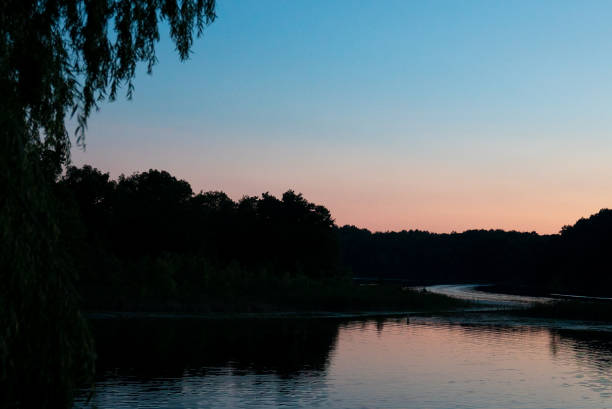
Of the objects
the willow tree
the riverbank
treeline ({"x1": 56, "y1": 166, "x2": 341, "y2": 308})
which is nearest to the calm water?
the riverbank

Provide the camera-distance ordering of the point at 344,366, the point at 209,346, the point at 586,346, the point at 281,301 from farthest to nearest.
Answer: the point at 281,301 < the point at 586,346 < the point at 209,346 < the point at 344,366

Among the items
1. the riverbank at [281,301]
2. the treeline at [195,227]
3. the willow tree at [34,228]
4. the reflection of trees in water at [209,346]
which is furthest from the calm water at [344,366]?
the treeline at [195,227]

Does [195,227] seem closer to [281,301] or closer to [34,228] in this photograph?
[281,301]

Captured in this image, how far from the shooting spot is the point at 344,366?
1676 inches

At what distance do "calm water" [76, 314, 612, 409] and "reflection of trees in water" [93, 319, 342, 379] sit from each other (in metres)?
0.07

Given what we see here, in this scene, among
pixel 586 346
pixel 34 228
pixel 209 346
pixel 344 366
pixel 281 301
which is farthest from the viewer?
pixel 281 301

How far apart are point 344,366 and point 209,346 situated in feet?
34.7

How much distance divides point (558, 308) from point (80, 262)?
51302 millimetres

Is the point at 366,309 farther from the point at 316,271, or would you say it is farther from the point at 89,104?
the point at 89,104

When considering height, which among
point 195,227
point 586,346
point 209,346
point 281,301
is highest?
point 195,227

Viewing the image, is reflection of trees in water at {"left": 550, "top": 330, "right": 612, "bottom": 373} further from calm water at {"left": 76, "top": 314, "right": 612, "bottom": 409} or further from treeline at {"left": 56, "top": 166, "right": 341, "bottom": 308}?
treeline at {"left": 56, "top": 166, "right": 341, "bottom": 308}

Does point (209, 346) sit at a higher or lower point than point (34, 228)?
lower

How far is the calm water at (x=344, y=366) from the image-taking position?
3275 centimetres

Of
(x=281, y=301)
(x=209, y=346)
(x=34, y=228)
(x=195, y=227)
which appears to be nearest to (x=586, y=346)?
(x=209, y=346)
